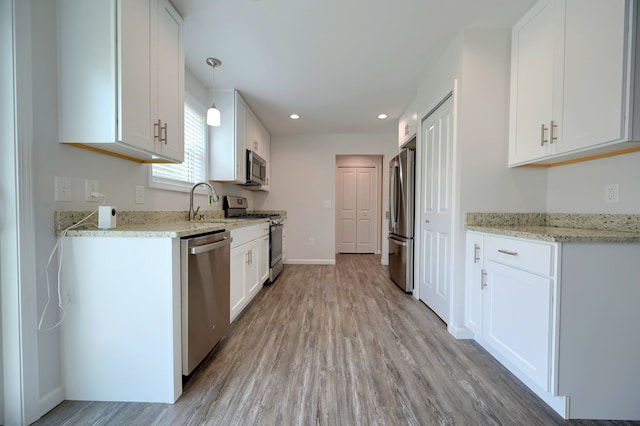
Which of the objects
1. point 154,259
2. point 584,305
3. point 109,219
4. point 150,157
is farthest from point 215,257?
point 584,305

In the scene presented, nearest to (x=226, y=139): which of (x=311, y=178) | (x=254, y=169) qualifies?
(x=254, y=169)

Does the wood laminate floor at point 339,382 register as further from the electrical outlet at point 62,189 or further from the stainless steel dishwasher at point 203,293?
the electrical outlet at point 62,189

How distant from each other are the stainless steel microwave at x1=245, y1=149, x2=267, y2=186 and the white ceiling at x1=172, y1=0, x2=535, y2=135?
0.71 metres

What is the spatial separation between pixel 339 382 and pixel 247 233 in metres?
1.55

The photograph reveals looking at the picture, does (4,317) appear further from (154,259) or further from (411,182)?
(411,182)

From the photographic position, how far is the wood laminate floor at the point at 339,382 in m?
1.25

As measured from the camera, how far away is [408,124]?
3.34m

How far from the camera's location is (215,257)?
1.71 metres

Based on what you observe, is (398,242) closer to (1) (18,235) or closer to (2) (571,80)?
(2) (571,80)

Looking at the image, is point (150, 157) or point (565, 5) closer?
point (565, 5)

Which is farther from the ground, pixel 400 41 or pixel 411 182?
pixel 400 41

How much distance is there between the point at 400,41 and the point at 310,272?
3.27 metres

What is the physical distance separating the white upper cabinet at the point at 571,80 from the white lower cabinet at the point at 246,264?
7.61 ft

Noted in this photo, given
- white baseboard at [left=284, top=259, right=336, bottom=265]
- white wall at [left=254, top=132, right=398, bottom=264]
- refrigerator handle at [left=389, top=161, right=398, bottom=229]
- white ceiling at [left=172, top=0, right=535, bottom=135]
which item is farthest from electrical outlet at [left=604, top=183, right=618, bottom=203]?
white baseboard at [left=284, top=259, right=336, bottom=265]
